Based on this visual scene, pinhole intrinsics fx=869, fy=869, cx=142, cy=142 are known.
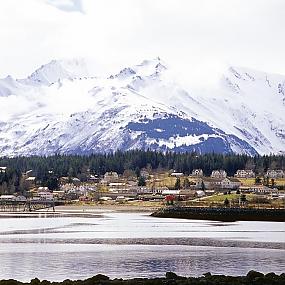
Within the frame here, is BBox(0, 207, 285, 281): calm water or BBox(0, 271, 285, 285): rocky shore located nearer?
BBox(0, 271, 285, 285): rocky shore

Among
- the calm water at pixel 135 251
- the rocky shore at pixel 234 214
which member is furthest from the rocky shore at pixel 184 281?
the rocky shore at pixel 234 214

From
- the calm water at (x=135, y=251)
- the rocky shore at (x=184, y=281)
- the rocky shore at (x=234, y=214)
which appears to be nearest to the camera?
the rocky shore at (x=184, y=281)

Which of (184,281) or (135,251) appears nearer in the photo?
(184,281)

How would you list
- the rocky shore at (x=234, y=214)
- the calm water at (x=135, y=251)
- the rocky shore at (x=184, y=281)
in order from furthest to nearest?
the rocky shore at (x=234, y=214) → the calm water at (x=135, y=251) → the rocky shore at (x=184, y=281)

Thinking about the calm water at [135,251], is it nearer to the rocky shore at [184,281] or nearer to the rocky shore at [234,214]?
the rocky shore at [184,281]

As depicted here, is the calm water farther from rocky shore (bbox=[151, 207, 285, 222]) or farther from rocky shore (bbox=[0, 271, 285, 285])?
rocky shore (bbox=[151, 207, 285, 222])

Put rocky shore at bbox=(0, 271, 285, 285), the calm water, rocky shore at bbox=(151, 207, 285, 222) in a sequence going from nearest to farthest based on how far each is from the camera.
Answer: rocky shore at bbox=(0, 271, 285, 285)
the calm water
rocky shore at bbox=(151, 207, 285, 222)

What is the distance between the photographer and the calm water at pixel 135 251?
66.8 meters

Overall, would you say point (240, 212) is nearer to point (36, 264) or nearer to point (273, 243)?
point (273, 243)

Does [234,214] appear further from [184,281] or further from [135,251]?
[184,281]

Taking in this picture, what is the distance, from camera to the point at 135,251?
8269 cm

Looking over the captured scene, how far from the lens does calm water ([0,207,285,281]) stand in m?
66.8

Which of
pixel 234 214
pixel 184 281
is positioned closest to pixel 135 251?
→ pixel 184 281

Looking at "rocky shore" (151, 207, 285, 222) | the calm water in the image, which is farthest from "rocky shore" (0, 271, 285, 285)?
"rocky shore" (151, 207, 285, 222)
